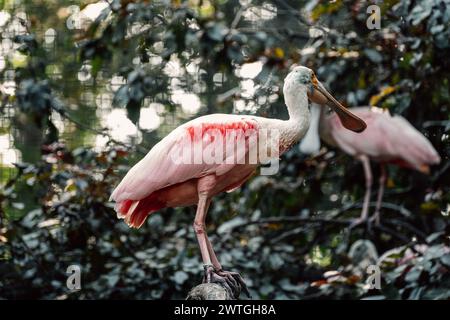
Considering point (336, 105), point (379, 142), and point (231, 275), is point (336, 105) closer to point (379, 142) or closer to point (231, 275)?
point (231, 275)

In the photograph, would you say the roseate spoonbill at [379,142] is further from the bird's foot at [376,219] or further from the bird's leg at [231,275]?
the bird's leg at [231,275]

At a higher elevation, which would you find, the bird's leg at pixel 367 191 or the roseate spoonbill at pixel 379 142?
the roseate spoonbill at pixel 379 142

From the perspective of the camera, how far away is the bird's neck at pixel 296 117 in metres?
2.57

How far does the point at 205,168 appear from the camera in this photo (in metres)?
2.66

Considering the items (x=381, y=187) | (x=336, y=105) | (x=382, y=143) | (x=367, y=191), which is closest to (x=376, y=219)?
(x=367, y=191)

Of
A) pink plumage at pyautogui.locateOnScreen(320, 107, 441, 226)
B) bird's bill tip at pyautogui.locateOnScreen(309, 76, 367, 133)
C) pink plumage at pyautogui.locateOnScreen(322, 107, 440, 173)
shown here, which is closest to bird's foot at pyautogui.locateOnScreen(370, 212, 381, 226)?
pink plumage at pyautogui.locateOnScreen(320, 107, 441, 226)

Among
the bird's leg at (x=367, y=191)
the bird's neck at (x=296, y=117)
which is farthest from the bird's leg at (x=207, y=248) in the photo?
the bird's leg at (x=367, y=191)

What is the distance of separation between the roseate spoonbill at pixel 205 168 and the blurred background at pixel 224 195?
0.91m

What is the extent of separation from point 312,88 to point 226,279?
0.64 meters

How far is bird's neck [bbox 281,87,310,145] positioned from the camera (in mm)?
2568

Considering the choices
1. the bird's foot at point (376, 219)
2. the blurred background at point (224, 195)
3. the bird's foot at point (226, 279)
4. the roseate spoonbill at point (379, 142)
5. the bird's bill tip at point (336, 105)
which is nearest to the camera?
the bird's foot at point (226, 279)

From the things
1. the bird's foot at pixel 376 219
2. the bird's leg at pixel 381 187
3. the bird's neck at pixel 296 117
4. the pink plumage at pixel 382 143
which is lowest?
the bird's foot at pixel 376 219
